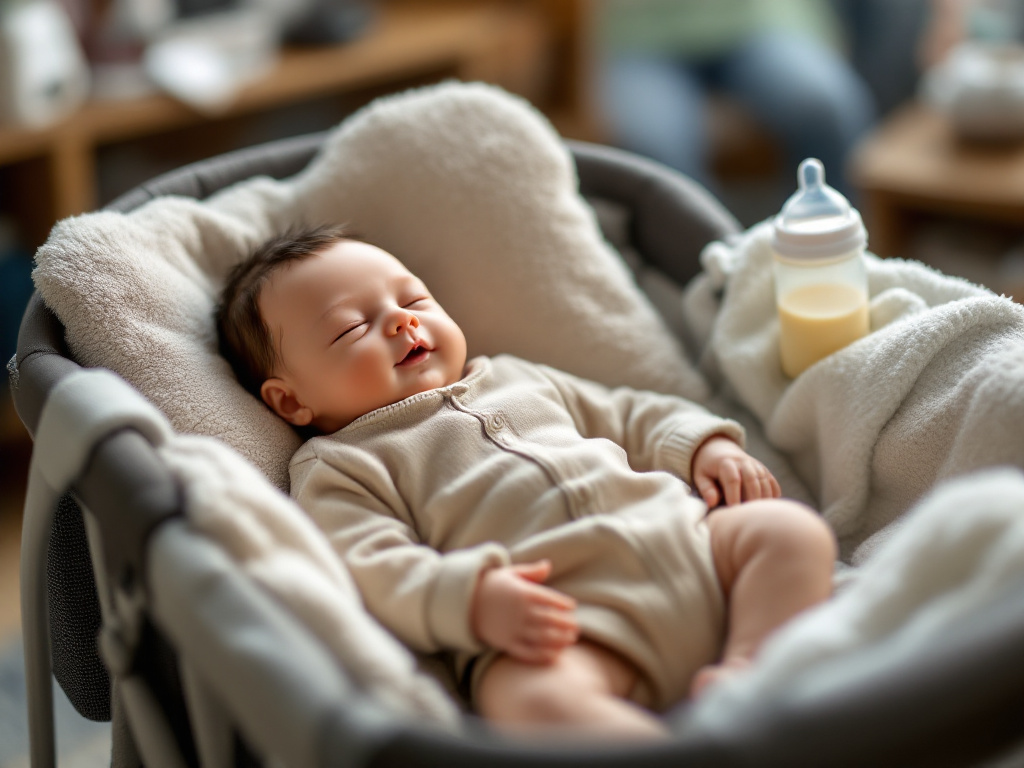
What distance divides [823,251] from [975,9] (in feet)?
5.36

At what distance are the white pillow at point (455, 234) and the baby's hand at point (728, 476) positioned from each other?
0.55 feet

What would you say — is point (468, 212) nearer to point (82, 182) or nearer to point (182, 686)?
point (182, 686)

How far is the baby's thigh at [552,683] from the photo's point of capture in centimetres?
75

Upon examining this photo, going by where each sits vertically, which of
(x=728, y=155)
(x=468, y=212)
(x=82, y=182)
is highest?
(x=468, y=212)

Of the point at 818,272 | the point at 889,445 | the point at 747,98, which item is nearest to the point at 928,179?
the point at 747,98

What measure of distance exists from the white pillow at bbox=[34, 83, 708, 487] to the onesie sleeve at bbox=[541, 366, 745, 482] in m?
0.07

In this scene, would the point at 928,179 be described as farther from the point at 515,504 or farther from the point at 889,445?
the point at 515,504

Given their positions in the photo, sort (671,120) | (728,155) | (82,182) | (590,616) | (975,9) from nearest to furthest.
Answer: (590,616)
(82,182)
(671,120)
(975,9)
(728,155)

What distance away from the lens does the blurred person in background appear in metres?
2.12

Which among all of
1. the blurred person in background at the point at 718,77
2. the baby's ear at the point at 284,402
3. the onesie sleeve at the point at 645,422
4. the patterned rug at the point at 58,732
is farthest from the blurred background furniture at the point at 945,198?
the patterned rug at the point at 58,732

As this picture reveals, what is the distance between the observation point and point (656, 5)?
2254 millimetres

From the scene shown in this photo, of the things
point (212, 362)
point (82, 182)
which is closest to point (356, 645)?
point (212, 362)

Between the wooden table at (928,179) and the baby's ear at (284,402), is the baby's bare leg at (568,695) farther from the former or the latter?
the wooden table at (928,179)

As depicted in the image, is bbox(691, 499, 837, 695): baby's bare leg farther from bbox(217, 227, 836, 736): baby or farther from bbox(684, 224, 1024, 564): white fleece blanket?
bbox(684, 224, 1024, 564): white fleece blanket
